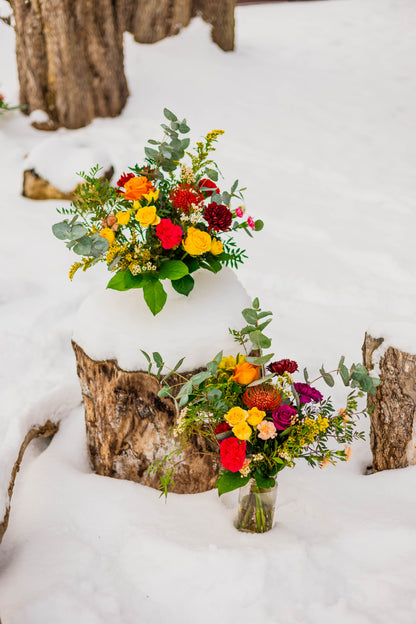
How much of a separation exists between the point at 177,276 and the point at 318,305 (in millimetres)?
1620

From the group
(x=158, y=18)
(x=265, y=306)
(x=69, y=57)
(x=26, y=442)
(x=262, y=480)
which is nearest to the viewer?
(x=262, y=480)

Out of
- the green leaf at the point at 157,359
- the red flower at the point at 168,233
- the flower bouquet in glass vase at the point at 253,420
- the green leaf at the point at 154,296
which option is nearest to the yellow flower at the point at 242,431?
the flower bouquet in glass vase at the point at 253,420

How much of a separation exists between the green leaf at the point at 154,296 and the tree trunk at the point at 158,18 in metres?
4.90

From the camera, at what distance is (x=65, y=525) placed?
176 centimetres

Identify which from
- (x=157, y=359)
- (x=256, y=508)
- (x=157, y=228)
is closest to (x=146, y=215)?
(x=157, y=228)

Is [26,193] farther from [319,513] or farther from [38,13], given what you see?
[319,513]

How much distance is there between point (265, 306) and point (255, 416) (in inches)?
65.2

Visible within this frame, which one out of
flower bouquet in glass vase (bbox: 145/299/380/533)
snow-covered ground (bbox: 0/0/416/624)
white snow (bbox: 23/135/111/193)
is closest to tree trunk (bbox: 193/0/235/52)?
snow-covered ground (bbox: 0/0/416/624)

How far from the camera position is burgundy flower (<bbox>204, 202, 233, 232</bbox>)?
177 cm

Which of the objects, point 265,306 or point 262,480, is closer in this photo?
point 262,480

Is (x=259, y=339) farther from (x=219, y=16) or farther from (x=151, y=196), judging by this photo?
(x=219, y=16)

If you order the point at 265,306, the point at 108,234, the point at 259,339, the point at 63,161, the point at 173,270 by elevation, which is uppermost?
the point at 108,234

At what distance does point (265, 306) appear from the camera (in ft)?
10.3

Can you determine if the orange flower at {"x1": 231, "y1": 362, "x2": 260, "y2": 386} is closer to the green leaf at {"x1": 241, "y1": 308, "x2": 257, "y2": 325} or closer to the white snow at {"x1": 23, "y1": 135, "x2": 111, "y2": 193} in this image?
the green leaf at {"x1": 241, "y1": 308, "x2": 257, "y2": 325}
